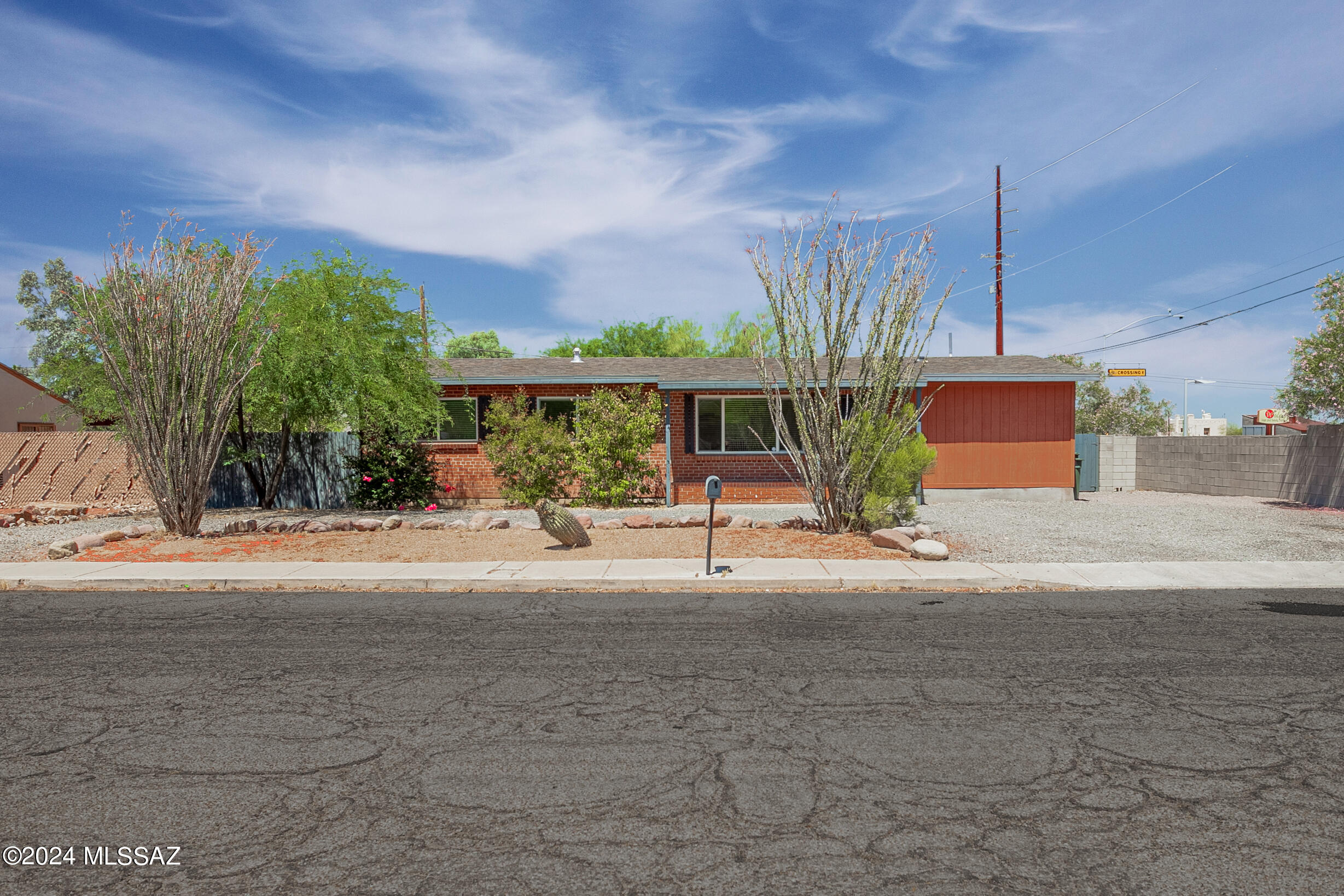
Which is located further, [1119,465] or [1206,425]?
[1206,425]

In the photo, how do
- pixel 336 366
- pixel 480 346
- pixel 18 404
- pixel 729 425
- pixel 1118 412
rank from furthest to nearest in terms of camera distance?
pixel 480 346 → pixel 1118 412 → pixel 18 404 → pixel 729 425 → pixel 336 366

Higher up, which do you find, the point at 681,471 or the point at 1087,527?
the point at 681,471

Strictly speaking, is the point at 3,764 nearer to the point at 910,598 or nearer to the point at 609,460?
the point at 910,598

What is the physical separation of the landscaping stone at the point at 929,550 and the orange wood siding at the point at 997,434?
934cm

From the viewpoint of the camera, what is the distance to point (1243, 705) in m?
5.24

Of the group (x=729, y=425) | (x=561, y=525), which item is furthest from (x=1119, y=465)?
(x=561, y=525)

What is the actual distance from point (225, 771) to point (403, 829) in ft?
4.26

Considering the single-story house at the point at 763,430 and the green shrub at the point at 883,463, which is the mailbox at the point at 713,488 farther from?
the single-story house at the point at 763,430

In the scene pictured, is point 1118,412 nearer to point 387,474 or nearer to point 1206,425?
point 387,474

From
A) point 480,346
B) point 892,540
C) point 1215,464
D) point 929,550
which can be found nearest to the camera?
point 929,550

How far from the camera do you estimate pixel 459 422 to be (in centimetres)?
2062

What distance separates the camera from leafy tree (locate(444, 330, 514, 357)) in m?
73.9

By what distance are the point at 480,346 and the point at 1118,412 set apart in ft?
175

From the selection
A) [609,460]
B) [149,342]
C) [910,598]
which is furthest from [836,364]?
[149,342]
